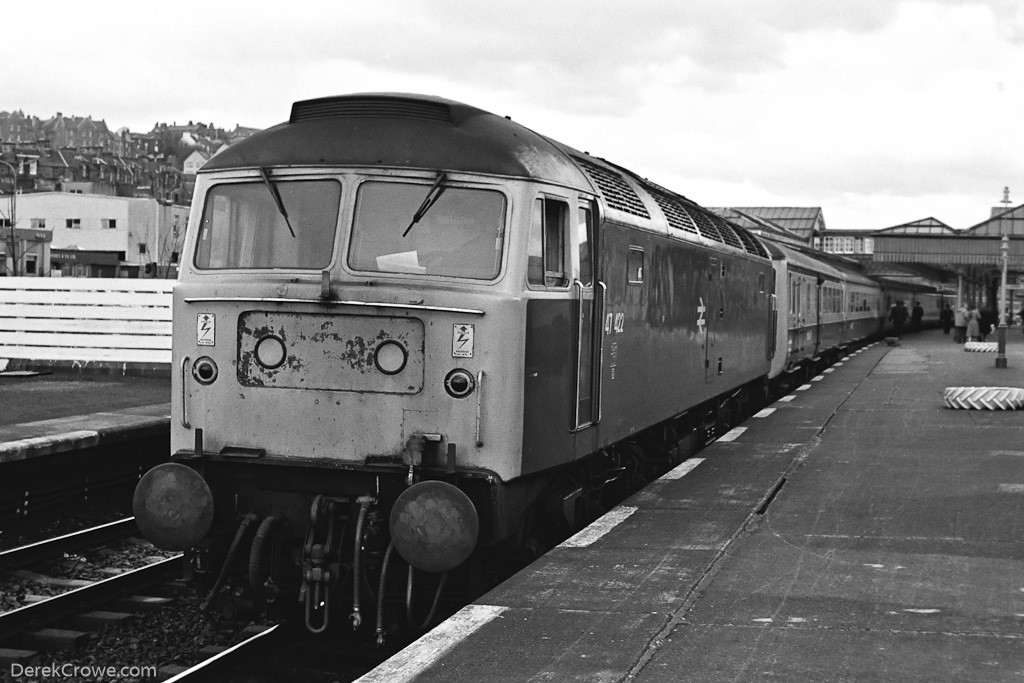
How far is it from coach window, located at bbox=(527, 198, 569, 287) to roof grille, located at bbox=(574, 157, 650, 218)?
0.91 metres

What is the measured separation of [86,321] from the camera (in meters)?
18.6

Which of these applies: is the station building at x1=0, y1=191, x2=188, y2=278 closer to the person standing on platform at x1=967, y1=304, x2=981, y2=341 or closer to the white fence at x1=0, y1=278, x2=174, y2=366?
the person standing on platform at x1=967, y1=304, x2=981, y2=341

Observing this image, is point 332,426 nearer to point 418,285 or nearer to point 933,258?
point 418,285

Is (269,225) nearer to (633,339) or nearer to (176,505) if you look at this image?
(176,505)

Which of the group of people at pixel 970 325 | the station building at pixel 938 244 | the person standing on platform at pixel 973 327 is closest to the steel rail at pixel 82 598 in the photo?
the station building at pixel 938 244

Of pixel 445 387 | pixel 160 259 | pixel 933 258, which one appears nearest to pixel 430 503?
pixel 445 387

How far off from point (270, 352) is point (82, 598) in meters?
2.86

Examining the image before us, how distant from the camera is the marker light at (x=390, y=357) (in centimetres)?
678

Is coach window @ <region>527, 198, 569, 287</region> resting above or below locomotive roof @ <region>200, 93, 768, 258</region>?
below

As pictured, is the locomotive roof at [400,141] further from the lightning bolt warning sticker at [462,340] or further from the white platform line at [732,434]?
the white platform line at [732,434]

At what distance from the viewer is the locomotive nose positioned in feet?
22.2

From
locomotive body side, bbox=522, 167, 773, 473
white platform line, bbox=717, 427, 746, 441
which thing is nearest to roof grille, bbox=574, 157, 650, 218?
locomotive body side, bbox=522, 167, 773, 473

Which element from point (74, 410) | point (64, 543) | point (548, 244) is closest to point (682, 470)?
point (548, 244)

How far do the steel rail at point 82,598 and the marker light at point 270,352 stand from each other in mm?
2587
